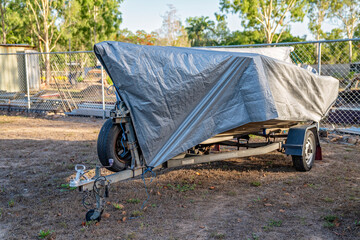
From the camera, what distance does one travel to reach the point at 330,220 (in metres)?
4.48

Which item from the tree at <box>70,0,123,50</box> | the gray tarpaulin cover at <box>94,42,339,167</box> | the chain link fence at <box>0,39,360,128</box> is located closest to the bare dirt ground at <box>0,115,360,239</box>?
the gray tarpaulin cover at <box>94,42,339,167</box>

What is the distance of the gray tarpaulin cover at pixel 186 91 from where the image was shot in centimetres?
459

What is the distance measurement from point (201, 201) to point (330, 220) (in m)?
1.67

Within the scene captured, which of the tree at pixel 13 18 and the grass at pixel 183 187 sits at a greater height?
the tree at pixel 13 18

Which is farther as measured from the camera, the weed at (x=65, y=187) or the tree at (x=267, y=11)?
the tree at (x=267, y=11)

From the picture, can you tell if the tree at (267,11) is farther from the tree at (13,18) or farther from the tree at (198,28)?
the tree at (198,28)

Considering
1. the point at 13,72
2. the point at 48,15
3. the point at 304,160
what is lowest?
the point at 304,160

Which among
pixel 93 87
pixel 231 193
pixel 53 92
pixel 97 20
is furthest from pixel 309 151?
pixel 97 20

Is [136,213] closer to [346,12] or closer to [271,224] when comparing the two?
[271,224]

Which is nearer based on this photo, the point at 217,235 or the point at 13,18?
the point at 217,235

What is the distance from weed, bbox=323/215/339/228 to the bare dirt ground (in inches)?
0.4

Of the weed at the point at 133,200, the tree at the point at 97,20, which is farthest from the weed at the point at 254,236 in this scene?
the tree at the point at 97,20

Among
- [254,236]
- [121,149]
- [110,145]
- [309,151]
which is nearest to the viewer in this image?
[254,236]

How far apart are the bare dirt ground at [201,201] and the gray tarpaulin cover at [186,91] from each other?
856 millimetres
